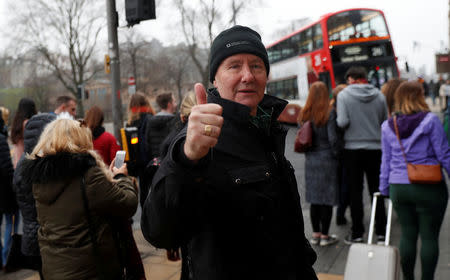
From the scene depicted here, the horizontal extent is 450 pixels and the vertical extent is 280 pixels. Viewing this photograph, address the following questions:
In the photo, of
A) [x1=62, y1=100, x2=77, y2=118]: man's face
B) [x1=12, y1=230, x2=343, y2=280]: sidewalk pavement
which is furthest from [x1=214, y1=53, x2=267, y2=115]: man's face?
[x1=62, y1=100, x2=77, y2=118]: man's face

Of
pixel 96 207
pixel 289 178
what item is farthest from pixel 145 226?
pixel 96 207

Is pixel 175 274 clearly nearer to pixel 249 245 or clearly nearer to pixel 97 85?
pixel 249 245

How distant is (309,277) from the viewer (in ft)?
5.28

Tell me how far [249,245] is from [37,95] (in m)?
42.2

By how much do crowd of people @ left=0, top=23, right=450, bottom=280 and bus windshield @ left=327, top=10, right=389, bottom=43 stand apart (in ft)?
35.4

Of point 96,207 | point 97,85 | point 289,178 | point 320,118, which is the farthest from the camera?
point 97,85

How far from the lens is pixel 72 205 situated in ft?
8.81

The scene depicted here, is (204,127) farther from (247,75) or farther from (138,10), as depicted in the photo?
(138,10)

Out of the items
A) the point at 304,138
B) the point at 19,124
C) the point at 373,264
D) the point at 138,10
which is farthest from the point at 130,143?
the point at 138,10

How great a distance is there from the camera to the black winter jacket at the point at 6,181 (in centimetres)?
498

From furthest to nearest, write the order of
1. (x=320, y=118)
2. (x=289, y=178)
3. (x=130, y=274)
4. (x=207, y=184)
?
(x=320, y=118), (x=130, y=274), (x=289, y=178), (x=207, y=184)

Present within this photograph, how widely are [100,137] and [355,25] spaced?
1273 centimetres

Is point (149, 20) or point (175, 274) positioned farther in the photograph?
point (149, 20)

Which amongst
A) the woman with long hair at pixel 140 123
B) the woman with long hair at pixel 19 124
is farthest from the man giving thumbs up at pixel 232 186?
the woman with long hair at pixel 19 124
